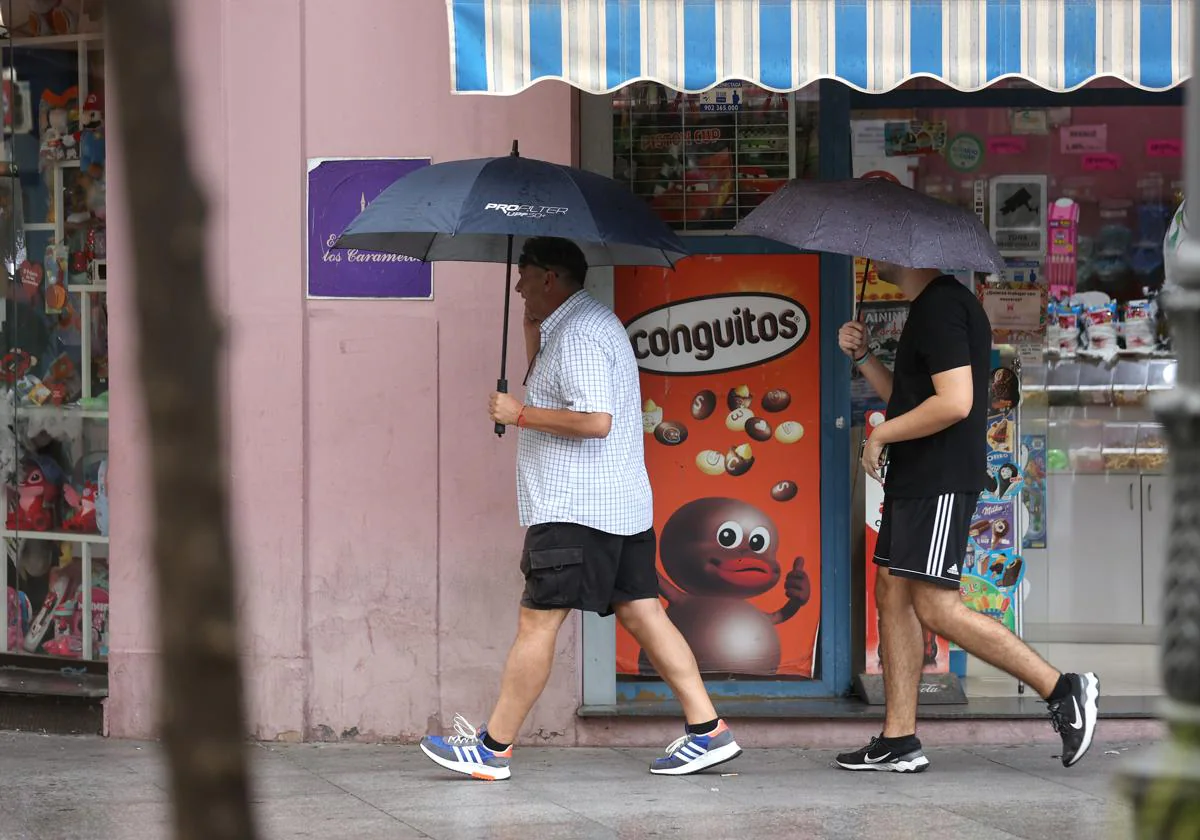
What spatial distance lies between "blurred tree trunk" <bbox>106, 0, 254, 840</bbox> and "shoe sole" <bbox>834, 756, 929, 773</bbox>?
424 centimetres

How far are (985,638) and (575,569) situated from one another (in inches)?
52.9

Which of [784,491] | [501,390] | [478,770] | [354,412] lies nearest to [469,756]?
[478,770]

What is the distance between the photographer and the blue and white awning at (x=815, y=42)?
17.8 feet

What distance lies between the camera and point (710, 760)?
5.84m

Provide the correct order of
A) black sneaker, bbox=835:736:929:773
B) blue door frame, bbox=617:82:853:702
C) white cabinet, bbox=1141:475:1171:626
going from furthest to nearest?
white cabinet, bbox=1141:475:1171:626 < blue door frame, bbox=617:82:853:702 < black sneaker, bbox=835:736:929:773

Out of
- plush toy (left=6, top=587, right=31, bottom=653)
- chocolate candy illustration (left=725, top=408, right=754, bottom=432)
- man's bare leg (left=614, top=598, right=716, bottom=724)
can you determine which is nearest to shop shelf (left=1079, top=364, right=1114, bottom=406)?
chocolate candy illustration (left=725, top=408, right=754, bottom=432)

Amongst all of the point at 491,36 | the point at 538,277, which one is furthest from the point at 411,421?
the point at 491,36

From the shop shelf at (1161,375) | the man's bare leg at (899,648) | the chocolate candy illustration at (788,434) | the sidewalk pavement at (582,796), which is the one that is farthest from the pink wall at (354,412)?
the shop shelf at (1161,375)

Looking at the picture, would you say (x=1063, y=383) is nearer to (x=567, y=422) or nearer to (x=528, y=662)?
(x=567, y=422)

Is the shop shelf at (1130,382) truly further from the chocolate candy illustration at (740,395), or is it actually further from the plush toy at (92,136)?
the plush toy at (92,136)

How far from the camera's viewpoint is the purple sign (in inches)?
253

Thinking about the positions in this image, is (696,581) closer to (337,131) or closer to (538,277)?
(538,277)

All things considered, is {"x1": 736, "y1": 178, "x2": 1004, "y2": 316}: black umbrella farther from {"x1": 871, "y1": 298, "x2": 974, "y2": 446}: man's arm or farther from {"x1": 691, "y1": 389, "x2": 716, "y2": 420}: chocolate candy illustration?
{"x1": 691, "y1": 389, "x2": 716, "y2": 420}: chocolate candy illustration

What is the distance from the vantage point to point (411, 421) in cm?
648
